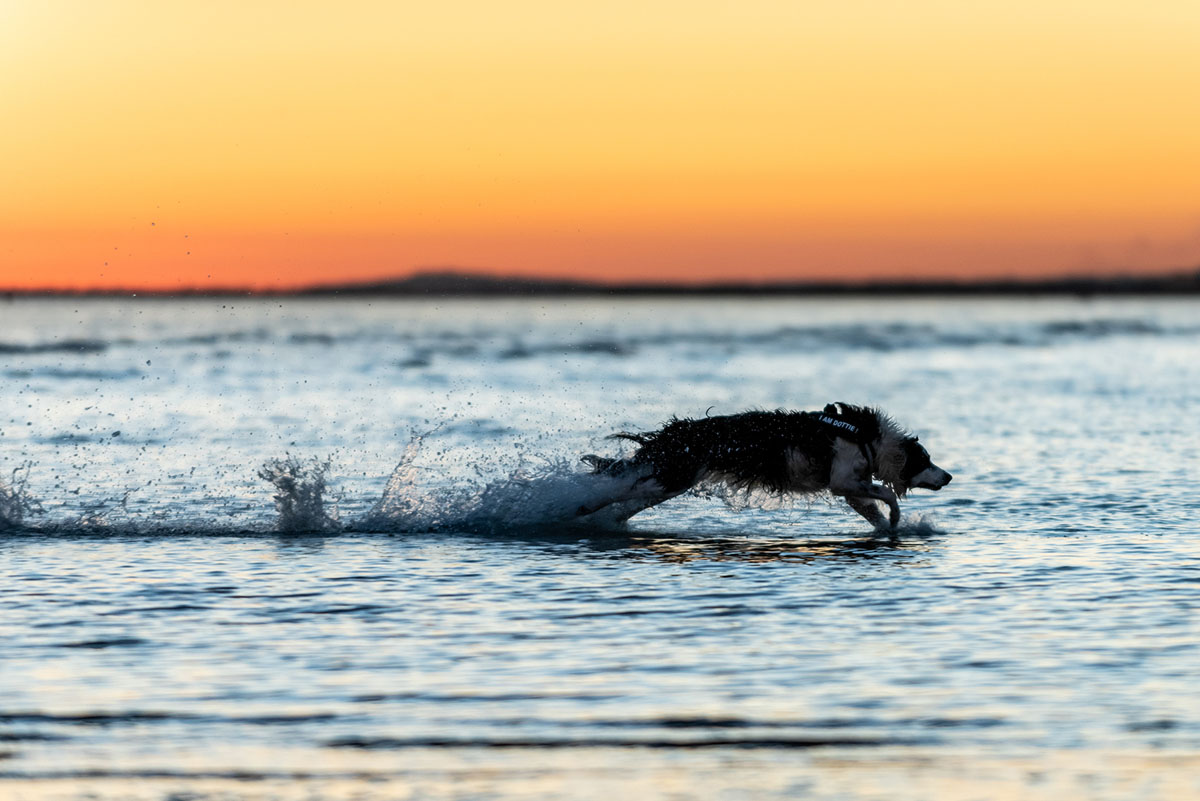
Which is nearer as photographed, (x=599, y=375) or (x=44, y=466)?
(x=44, y=466)

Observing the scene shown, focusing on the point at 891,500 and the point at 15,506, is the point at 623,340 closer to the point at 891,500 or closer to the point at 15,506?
the point at 15,506

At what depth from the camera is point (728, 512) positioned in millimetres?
13648

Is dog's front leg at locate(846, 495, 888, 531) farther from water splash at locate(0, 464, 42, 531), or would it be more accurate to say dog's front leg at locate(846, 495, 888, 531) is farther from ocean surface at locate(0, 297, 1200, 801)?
water splash at locate(0, 464, 42, 531)

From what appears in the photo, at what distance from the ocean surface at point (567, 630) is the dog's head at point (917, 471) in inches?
15.7

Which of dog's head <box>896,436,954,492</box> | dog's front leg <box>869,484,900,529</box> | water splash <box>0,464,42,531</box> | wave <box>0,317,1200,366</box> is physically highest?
dog's head <box>896,436,954,492</box>

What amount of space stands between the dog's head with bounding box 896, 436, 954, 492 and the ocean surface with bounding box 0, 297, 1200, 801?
1.31 feet

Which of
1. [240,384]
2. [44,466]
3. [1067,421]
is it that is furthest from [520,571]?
[240,384]

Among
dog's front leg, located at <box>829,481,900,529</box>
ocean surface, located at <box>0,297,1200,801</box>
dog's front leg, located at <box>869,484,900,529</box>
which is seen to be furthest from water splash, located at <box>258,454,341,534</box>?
dog's front leg, located at <box>869,484,900,529</box>

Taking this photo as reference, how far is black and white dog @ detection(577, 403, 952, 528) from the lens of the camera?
40.1ft

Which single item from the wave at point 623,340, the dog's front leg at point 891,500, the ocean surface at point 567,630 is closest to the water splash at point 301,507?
the ocean surface at point 567,630

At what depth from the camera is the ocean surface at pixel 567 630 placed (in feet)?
19.8

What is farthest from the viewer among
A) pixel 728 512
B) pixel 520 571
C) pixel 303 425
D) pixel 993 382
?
pixel 993 382

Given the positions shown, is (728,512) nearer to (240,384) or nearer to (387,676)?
(387,676)

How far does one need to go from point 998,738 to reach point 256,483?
1061 cm
